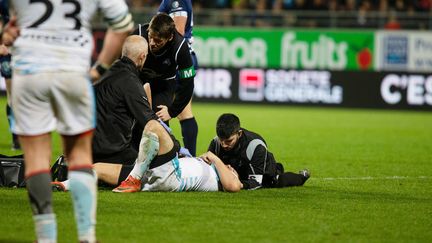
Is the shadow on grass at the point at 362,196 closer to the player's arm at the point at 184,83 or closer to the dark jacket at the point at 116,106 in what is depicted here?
the player's arm at the point at 184,83

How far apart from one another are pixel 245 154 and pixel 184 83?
56.4 inches

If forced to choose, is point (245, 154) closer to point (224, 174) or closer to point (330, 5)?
point (224, 174)

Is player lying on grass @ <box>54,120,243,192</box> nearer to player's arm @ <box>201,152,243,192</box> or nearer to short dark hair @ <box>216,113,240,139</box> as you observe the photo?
player's arm @ <box>201,152,243,192</box>

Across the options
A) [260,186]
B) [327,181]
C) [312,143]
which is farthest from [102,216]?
[312,143]

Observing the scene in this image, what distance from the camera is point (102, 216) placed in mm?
7102

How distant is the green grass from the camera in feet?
21.3

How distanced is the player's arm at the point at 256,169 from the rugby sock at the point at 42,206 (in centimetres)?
371

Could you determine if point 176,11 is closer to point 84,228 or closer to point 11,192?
point 11,192

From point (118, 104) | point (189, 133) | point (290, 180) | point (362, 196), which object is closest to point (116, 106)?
point (118, 104)

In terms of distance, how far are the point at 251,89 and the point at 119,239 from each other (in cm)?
1774

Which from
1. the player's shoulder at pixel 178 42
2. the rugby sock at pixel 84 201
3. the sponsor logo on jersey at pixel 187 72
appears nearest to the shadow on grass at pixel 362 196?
the sponsor logo on jersey at pixel 187 72

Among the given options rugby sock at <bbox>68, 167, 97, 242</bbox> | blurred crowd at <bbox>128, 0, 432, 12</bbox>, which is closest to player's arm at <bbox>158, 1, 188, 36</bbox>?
rugby sock at <bbox>68, 167, 97, 242</bbox>

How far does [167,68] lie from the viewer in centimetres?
1032

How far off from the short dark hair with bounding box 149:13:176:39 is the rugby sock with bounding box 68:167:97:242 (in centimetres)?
403
